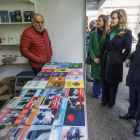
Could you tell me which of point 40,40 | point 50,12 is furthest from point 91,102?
point 50,12

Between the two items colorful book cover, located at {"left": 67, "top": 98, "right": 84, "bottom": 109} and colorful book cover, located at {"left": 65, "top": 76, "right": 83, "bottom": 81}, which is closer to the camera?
colorful book cover, located at {"left": 67, "top": 98, "right": 84, "bottom": 109}

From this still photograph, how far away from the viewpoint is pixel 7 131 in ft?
2.21

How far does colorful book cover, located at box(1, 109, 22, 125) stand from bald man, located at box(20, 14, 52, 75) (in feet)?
3.37

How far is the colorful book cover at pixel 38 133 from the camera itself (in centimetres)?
63

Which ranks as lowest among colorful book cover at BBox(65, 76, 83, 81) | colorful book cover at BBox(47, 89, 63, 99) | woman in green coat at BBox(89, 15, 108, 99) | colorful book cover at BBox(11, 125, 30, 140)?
colorful book cover at BBox(11, 125, 30, 140)

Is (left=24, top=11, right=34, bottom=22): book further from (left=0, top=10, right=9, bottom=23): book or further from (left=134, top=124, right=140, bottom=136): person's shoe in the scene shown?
(left=134, top=124, right=140, bottom=136): person's shoe

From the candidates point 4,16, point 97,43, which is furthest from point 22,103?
point 4,16

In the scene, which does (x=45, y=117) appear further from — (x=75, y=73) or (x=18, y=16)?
(x=18, y=16)

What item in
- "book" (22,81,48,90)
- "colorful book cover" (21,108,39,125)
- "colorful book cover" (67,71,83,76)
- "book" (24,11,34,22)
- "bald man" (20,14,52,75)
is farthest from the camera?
"book" (24,11,34,22)

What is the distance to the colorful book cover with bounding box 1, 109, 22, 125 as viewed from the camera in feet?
2.43

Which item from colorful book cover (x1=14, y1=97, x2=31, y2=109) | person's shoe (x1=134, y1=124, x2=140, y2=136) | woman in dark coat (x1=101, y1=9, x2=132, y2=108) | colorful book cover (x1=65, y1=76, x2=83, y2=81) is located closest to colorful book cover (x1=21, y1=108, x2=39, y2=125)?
colorful book cover (x1=14, y1=97, x2=31, y2=109)

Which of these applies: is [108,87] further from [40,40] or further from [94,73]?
[40,40]

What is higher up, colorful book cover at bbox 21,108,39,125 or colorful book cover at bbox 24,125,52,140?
colorful book cover at bbox 21,108,39,125

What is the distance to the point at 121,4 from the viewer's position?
766 centimetres
